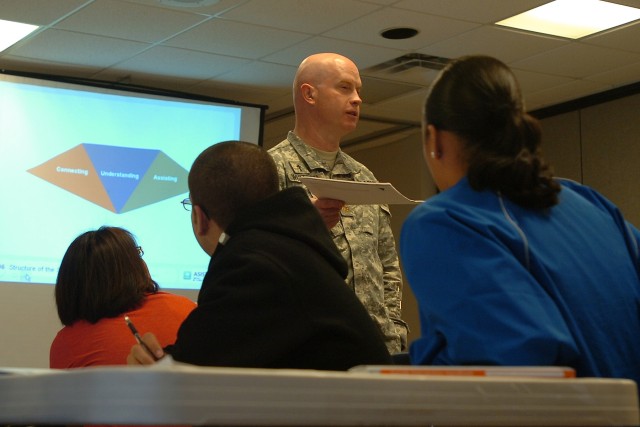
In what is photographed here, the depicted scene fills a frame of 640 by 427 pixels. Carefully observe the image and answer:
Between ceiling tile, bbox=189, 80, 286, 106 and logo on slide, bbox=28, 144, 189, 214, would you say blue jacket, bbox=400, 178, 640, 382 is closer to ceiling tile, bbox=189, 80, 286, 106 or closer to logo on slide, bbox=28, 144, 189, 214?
logo on slide, bbox=28, 144, 189, 214

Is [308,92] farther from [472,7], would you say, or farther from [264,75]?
[264,75]

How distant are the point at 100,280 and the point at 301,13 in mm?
3055

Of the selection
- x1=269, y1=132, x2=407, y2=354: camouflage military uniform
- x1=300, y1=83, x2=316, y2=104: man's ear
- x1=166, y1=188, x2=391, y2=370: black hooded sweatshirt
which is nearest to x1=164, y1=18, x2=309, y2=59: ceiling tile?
x1=300, y1=83, x2=316, y2=104: man's ear

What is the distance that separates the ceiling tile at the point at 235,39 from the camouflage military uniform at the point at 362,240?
8.00 feet

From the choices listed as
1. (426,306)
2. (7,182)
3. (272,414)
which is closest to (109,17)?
(7,182)

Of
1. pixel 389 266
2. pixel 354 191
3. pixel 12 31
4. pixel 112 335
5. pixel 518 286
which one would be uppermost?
pixel 12 31

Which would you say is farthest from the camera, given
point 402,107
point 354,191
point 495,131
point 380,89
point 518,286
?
point 402,107

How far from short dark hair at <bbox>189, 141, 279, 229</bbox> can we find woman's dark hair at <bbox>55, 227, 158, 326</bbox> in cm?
61

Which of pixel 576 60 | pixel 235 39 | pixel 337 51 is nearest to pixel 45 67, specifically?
pixel 235 39

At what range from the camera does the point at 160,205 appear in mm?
6184

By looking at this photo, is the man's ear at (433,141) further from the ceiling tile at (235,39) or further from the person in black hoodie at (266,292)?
the ceiling tile at (235,39)

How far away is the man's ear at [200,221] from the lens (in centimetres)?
190

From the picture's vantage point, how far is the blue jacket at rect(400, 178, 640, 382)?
120 cm

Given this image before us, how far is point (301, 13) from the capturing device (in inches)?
203
